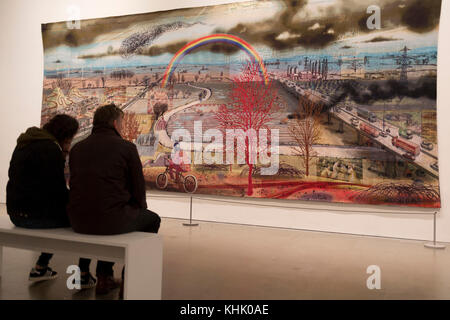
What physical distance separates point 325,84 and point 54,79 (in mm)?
4333

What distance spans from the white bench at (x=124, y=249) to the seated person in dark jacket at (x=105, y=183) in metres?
0.09

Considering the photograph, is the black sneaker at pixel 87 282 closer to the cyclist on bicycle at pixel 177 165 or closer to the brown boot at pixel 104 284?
the brown boot at pixel 104 284

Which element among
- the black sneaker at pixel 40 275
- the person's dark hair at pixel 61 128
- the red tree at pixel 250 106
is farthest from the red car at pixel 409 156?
the black sneaker at pixel 40 275

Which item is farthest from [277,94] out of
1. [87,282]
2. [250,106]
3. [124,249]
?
[124,249]

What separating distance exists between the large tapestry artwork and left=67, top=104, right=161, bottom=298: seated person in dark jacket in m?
3.41

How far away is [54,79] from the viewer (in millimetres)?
7672

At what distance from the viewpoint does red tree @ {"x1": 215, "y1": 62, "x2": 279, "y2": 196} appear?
612cm

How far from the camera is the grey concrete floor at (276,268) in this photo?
119 inches

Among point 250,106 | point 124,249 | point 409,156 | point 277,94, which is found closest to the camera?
point 124,249

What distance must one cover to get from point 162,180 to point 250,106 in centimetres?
162

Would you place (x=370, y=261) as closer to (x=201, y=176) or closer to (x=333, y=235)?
(x=333, y=235)

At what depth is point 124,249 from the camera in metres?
2.63

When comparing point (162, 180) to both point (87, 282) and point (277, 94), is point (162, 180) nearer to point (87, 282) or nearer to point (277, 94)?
point (277, 94)

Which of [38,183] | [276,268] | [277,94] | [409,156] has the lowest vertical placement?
[276,268]
